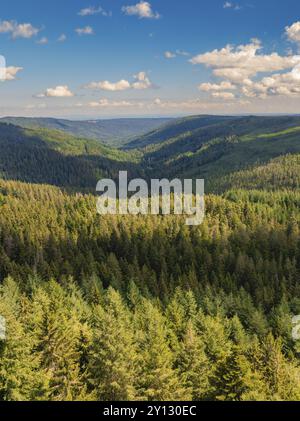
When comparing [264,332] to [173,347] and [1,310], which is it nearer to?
[173,347]

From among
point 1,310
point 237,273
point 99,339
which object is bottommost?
point 237,273

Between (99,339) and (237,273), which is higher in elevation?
(99,339)

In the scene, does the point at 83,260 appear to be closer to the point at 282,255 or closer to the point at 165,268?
the point at 165,268
